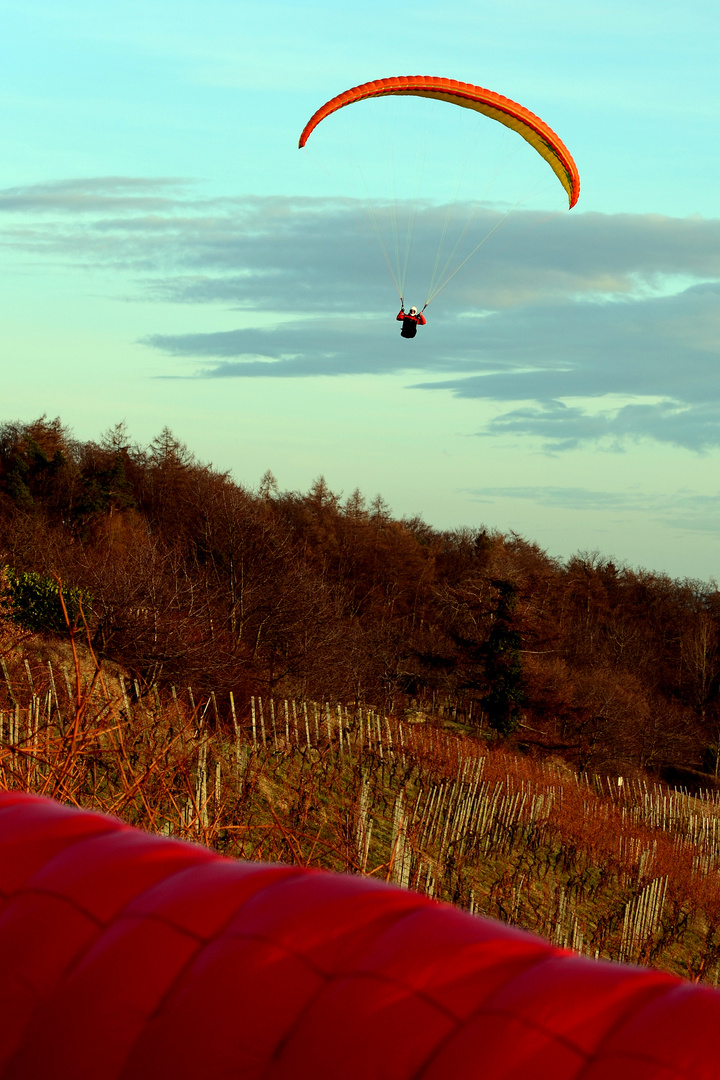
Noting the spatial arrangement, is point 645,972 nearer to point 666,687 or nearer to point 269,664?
point 269,664

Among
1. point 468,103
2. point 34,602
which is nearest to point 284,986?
point 468,103

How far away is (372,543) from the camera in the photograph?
174 feet

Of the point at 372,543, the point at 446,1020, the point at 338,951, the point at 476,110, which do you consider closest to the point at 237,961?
the point at 338,951

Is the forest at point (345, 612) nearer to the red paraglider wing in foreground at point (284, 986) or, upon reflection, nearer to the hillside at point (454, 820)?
the hillside at point (454, 820)

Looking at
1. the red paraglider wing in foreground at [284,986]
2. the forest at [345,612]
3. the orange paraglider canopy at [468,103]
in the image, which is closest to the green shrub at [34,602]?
the forest at [345,612]

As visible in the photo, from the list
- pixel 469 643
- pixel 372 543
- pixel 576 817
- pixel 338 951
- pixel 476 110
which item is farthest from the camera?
pixel 372 543

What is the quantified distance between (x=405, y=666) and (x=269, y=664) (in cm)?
1144

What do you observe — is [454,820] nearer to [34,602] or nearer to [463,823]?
[463,823]

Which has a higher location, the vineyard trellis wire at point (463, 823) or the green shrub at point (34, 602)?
the green shrub at point (34, 602)

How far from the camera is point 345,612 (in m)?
48.6

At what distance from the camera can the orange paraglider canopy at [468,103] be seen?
14.2m

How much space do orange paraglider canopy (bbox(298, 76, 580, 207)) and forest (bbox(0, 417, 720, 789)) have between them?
30.5 ft

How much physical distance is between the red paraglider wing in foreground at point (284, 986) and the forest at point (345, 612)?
15.2 metres

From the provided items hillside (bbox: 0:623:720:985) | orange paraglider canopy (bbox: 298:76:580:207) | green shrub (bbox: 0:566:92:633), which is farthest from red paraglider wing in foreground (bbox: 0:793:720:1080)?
green shrub (bbox: 0:566:92:633)
